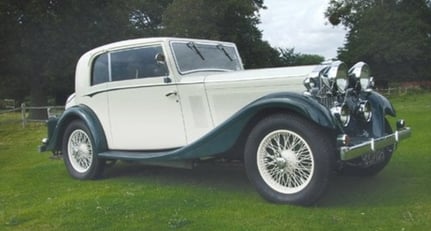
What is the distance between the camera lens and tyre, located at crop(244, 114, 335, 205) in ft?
17.8

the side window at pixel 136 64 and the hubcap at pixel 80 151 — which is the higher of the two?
the side window at pixel 136 64

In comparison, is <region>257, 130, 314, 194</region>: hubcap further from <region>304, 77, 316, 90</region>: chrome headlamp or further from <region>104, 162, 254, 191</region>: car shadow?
<region>104, 162, 254, 191</region>: car shadow

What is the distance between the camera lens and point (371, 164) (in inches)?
269

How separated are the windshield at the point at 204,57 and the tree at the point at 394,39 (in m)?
50.3

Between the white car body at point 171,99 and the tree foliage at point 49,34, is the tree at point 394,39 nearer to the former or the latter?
the tree foliage at point 49,34

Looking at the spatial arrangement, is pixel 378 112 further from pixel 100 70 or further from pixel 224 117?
pixel 100 70

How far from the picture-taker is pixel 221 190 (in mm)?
6738

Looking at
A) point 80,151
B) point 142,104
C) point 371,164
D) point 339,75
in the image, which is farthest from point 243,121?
point 80,151

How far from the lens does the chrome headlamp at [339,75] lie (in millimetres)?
5793

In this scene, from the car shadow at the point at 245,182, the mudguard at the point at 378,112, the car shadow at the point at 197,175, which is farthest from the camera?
the car shadow at the point at 197,175

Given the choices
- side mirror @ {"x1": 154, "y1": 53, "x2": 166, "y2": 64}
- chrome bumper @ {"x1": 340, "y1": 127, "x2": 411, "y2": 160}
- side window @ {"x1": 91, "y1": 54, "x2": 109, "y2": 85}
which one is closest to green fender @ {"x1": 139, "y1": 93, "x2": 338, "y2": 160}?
chrome bumper @ {"x1": 340, "y1": 127, "x2": 411, "y2": 160}

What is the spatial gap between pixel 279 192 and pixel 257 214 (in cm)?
44

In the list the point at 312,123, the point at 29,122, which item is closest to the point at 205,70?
the point at 312,123

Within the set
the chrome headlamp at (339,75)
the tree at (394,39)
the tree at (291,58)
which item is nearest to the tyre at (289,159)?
the chrome headlamp at (339,75)
